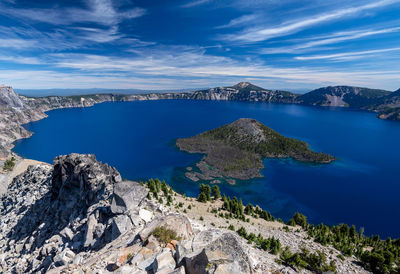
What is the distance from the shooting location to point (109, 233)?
29031 millimetres

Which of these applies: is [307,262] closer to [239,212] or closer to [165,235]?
[165,235]

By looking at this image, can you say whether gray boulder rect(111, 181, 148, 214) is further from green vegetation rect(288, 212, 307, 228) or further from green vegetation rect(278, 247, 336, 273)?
green vegetation rect(288, 212, 307, 228)

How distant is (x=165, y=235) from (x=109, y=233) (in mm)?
13001

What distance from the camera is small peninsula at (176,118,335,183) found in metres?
112

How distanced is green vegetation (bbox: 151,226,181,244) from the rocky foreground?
12 centimetres

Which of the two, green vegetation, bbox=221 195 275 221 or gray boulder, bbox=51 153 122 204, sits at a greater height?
gray boulder, bbox=51 153 122 204

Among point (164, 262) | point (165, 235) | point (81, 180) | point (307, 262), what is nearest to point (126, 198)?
point (165, 235)

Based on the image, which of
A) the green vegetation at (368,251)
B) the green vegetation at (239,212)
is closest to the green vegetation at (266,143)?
the green vegetation at (239,212)

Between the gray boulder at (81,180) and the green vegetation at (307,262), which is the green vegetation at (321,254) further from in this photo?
the gray boulder at (81,180)

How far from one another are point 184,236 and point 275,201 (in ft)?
247

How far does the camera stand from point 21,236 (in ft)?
152

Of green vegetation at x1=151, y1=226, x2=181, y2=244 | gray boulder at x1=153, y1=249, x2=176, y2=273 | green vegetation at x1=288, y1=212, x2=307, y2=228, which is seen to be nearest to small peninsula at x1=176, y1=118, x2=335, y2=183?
green vegetation at x1=288, y1=212, x2=307, y2=228

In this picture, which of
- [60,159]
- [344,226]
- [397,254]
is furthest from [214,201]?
[60,159]

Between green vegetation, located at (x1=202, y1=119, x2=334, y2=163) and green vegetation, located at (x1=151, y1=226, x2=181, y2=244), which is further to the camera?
green vegetation, located at (x1=202, y1=119, x2=334, y2=163)
